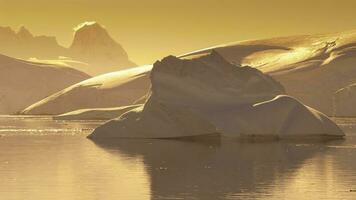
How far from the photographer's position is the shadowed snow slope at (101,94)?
141m

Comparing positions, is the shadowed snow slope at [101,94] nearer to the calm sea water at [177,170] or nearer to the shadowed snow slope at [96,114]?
the shadowed snow slope at [96,114]

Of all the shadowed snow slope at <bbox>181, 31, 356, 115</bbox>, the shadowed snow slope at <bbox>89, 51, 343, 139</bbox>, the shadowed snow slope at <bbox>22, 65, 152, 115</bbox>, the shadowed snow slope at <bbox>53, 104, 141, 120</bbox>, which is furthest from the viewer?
the shadowed snow slope at <bbox>22, 65, 152, 115</bbox>

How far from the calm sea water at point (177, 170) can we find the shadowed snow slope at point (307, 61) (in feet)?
208

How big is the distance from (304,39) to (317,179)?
425ft

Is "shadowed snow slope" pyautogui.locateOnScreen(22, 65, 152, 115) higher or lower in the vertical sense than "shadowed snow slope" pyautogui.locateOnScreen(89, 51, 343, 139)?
higher

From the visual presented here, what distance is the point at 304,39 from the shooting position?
537 ft

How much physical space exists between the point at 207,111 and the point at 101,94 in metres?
85.1

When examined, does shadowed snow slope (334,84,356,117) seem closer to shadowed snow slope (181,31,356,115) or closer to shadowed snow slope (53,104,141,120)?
shadowed snow slope (181,31,356,115)

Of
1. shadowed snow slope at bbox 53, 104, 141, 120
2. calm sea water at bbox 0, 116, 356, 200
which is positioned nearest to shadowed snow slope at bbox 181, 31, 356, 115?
shadowed snow slope at bbox 53, 104, 141, 120

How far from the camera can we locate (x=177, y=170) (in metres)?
40.0

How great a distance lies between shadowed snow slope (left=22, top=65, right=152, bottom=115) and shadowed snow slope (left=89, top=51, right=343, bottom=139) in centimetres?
7529

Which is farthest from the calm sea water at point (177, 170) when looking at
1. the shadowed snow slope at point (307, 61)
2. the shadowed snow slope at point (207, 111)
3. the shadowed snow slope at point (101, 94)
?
the shadowed snow slope at point (101, 94)

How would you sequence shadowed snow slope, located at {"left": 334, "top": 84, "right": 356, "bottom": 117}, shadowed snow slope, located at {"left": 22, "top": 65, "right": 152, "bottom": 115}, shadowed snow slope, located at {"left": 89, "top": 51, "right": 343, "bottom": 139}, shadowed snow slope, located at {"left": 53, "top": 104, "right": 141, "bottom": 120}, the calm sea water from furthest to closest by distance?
shadowed snow slope, located at {"left": 22, "top": 65, "right": 152, "bottom": 115}, shadowed snow slope, located at {"left": 334, "top": 84, "right": 356, "bottom": 117}, shadowed snow slope, located at {"left": 53, "top": 104, "right": 141, "bottom": 120}, shadowed snow slope, located at {"left": 89, "top": 51, "right": 343, "bottom": 139}, the calm sea water

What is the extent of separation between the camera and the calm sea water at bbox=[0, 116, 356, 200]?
31516 millimetres
